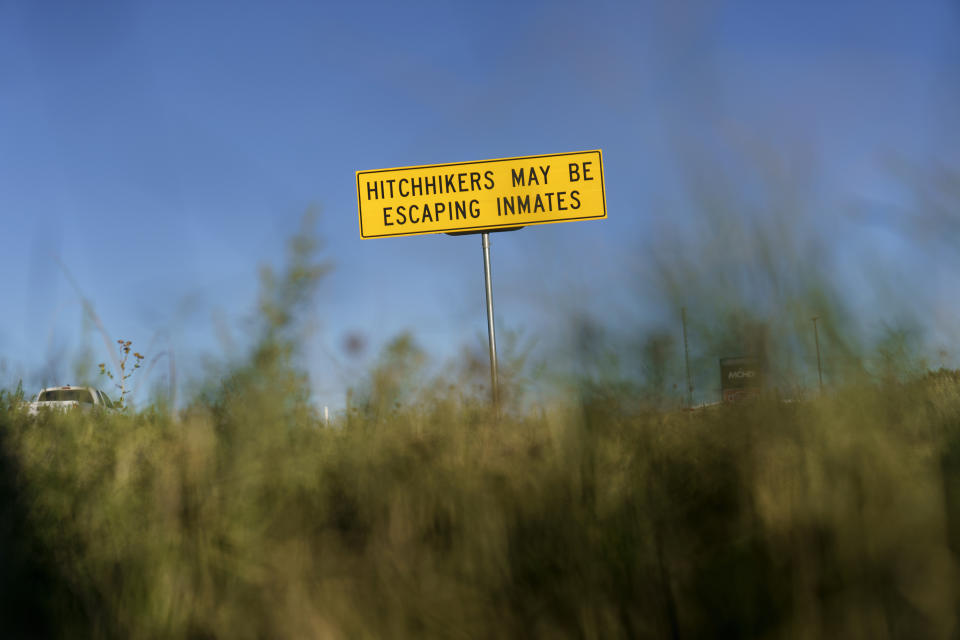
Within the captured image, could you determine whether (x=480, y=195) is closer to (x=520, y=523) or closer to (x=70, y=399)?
(x=70, y=399)

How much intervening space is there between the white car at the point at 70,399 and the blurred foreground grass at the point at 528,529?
61.2 inches

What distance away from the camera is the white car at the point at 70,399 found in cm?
395

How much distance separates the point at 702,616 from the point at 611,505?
0.35m

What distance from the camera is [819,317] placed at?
1702 millimetres

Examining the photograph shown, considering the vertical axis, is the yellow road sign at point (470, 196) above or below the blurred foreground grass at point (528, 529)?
above

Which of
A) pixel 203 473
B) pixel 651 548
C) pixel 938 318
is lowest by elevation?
pixel 651 548

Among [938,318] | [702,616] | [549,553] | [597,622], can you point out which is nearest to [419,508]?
[549,553]

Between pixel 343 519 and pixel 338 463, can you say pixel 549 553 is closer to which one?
pixel 343 519

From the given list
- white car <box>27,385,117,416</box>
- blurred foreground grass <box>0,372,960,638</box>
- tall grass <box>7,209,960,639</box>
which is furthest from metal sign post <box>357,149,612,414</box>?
blurred foreground grass <box>0,372,960,638</box>

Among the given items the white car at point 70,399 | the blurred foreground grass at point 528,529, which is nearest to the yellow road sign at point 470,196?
the white car at point 70,399

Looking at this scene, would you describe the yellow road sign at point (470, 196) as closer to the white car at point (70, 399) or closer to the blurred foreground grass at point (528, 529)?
the white car at point (70, 399)

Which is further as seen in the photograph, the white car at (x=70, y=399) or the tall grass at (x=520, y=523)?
the white car at (x=70, y=399)

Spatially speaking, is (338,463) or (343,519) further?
(338,463)

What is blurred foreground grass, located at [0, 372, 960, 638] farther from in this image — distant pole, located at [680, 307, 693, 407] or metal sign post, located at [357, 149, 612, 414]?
metal sign post, located at [357, 149, 612, 414]
